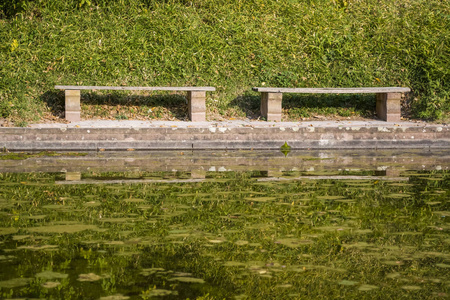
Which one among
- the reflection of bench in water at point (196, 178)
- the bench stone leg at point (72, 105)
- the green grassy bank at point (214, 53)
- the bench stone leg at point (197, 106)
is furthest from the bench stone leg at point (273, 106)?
the reflection of bench in water at point (196, 178)

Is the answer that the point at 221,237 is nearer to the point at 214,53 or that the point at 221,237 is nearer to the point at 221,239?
the point at 221,239

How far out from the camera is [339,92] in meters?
13.1

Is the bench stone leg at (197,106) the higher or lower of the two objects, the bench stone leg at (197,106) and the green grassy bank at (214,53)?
the lower

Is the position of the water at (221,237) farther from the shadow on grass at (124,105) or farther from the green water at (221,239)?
the shadow on grass at (124,105)

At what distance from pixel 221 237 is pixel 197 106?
867 cm

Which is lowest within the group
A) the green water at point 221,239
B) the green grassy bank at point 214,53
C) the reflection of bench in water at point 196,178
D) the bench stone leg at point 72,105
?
the green water at point 221,239

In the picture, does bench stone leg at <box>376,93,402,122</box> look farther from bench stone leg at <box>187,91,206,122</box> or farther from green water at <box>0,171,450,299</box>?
green water at <box>0,171,450,299</box>

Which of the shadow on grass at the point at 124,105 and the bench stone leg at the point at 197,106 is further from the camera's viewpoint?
the shadow on grass at the point at 124,105

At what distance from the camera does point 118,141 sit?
10523 millimetres

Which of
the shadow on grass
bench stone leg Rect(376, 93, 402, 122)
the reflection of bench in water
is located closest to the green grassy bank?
the shadow on grass

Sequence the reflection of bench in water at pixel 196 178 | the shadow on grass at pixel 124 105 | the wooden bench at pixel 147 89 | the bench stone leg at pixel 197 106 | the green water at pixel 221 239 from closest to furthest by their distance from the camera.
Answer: the green water at pixel 221 239
the reflection of bench in water at pixel 196 178
the wooden bench at pixel 147 89
the bench stone leg at pixel 197 106
the shadow on grass at pixel 124 105

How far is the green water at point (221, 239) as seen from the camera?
3418 millimetres

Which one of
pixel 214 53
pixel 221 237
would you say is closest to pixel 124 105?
pixel 214 53

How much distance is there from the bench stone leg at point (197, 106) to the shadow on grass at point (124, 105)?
18.4 inches
